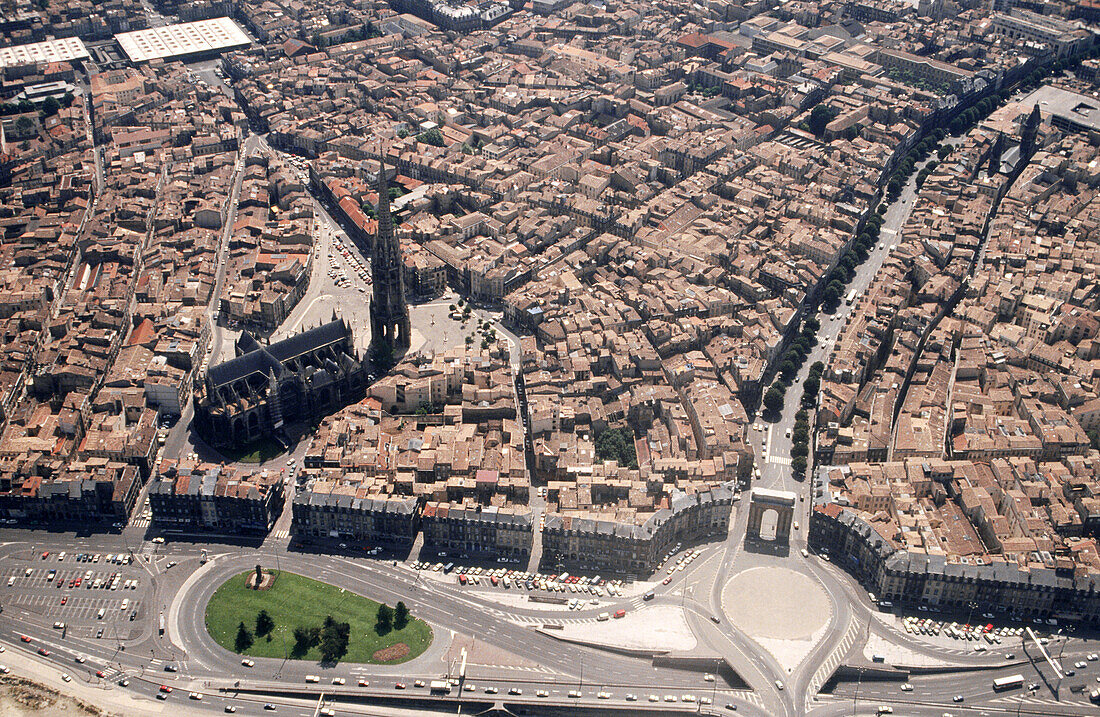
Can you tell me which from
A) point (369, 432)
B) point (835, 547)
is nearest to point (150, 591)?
point (369, 432)

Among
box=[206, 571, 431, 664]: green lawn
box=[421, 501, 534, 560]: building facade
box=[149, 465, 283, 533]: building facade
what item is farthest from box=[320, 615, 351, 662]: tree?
box=[149, 465, 283, 533]: building facade

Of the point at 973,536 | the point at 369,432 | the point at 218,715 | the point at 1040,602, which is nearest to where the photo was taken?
the point at 218,715

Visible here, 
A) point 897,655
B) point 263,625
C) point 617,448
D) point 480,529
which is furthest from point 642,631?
point 263,625

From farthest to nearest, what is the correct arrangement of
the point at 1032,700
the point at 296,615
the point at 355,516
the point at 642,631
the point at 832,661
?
the point at 355,516 → the point at 296,615 → the point at 642,631 → the point at 832,661 → the point at 1032,700

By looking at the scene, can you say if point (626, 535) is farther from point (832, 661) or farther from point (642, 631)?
point (832, 661)

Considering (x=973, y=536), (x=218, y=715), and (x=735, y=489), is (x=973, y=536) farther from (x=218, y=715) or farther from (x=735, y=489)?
(x=218, y=715)

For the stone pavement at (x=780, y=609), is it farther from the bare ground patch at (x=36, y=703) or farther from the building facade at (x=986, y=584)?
the bare ground patch at (x=36, y=703)
